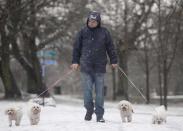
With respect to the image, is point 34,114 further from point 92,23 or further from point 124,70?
point 124,70

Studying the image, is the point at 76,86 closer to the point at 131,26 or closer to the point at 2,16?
the point at 131,26

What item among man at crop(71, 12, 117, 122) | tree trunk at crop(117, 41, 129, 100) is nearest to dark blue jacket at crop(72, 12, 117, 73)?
man at crop(71, 12, 117, 122)

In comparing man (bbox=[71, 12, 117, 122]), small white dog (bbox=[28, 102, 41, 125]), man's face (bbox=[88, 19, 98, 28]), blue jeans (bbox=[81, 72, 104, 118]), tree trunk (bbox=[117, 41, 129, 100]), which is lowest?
tree trunk (bbox=[117, 41, 129, 100])

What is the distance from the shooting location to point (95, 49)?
1211 centimetres

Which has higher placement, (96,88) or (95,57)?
(95,57)

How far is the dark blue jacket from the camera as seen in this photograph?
12117 millimetres

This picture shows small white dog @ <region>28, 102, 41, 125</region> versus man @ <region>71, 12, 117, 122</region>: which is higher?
man @ <region>71, 12, 117, 122</region>

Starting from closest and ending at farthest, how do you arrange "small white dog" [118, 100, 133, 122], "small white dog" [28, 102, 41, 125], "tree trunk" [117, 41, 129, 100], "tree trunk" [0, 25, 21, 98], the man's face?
the man's face
"small white dog" [28, 102, 41, 125]
"small white dog" [118, 100, 133, 122]
"tree trunk" [0, 25, 21, 98]
"tree trunk" [117, 41, 129, 100]

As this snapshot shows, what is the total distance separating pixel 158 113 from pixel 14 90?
2131cm

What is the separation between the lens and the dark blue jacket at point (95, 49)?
477 inches

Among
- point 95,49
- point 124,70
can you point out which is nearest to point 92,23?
point 95,49

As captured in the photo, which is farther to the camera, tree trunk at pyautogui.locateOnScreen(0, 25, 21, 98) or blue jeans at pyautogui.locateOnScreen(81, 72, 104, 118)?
tree trunk at pyautogui.locateOnScreen(0, 25, 21, 98)

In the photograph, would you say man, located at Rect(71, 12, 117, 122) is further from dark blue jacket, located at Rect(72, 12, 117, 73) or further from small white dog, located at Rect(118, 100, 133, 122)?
small white dog, located at Rect(118, 100, 133, 122)

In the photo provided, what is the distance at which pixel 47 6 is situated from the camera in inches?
1270
